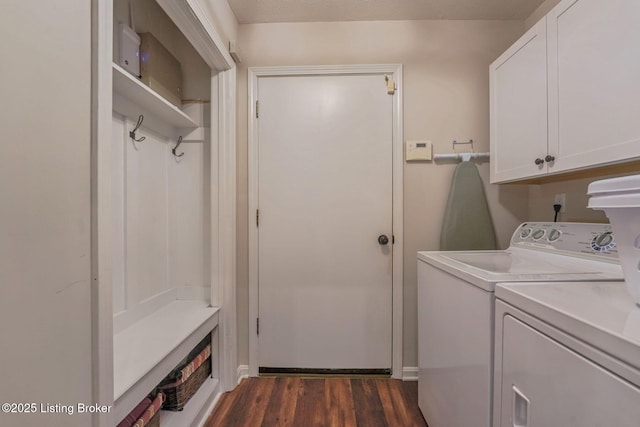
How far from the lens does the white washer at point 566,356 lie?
18.8 inches

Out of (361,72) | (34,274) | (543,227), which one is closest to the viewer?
(34,274)

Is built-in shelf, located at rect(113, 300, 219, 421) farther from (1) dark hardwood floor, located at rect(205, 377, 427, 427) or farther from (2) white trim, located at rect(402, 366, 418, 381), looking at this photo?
(2) white trim, located at rect(402, 366, 418, 381)

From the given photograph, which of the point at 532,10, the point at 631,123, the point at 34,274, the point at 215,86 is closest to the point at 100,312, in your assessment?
the point at 34,274

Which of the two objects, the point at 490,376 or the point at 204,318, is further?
the point at 204,318

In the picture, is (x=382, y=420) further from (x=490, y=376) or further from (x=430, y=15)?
(x=430, y=15)

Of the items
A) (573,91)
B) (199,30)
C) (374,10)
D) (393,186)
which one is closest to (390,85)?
(374,10)

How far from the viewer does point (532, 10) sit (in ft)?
5.65

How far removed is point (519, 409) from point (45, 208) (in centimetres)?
132

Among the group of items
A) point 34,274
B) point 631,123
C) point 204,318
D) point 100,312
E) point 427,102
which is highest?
point 427,102

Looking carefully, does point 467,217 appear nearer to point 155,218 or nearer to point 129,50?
point 155,218

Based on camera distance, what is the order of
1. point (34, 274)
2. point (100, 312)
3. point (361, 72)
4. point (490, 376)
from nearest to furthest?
point (34, 274), point (100, 312), point (490, 376), point (361, 72)

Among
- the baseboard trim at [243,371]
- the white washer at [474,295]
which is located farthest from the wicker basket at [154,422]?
the white washer at [474,295]

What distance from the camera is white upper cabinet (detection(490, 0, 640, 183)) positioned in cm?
89

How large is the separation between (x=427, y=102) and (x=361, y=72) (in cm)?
Answer: 51
